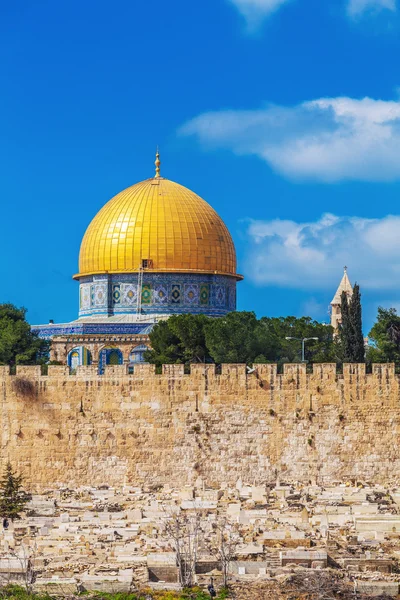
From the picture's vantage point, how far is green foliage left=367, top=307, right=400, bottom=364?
146 ft

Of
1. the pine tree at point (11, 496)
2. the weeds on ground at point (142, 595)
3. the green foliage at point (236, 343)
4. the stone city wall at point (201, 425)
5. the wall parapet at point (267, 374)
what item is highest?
the green foliage at point (236, 343)

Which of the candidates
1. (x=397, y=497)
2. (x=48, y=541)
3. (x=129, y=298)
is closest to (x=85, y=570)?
(x=48, y=541)

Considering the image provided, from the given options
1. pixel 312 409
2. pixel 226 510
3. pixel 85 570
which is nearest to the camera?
pixel 85 570

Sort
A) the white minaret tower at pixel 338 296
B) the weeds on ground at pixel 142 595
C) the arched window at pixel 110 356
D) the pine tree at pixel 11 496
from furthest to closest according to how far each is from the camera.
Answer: the white minaret tower at pixel 338 296 < the arched window at pixel 110 356 < the pine tree at pixel 11 496 < the weeds on ground at pixel 142 595

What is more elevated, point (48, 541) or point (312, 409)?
point (312, 409)

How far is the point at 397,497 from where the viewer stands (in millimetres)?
33062

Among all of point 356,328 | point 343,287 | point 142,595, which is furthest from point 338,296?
point 142,595

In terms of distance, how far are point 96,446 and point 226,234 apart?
29.0m

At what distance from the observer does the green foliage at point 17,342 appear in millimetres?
50719

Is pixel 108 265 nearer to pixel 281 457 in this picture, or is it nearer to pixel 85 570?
pixel 281 457

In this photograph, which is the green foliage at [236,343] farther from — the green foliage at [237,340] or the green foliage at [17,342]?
the green foliage at [17,342]

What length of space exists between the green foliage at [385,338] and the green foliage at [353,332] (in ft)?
1.72

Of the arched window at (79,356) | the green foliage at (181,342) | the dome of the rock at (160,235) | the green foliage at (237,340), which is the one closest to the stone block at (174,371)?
the green foliage at (237,340)

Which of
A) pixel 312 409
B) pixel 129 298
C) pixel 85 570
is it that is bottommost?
pixel 85 570
